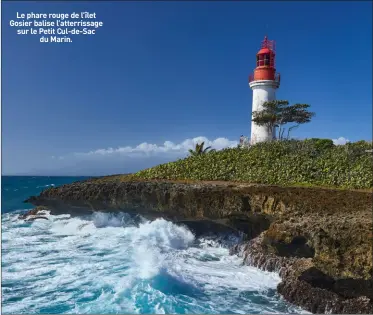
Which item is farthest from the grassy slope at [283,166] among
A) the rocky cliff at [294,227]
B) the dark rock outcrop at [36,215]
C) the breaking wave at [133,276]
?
the dark rock outcrop at [36,215]

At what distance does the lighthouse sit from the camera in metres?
24.2

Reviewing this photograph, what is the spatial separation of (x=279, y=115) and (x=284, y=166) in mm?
7383

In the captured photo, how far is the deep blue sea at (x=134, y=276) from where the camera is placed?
768cm

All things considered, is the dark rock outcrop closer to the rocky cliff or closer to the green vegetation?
the rocky cliff

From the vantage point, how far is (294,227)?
31.6 feet

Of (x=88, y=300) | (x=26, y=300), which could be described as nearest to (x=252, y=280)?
(x=88, y=300)

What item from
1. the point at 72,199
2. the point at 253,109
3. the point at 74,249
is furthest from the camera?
the point at 253,109

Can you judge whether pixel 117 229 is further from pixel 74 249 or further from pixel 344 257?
pixel 344 257

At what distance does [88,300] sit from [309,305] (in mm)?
5058

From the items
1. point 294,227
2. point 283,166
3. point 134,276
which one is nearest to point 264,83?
point 283,166

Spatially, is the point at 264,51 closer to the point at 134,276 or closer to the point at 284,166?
the point at 284,166

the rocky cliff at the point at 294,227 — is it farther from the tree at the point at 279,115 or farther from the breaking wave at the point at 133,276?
the tree at the point at 279,115

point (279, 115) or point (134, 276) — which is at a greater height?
point (279, 115)

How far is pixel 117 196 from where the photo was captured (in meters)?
17.8
